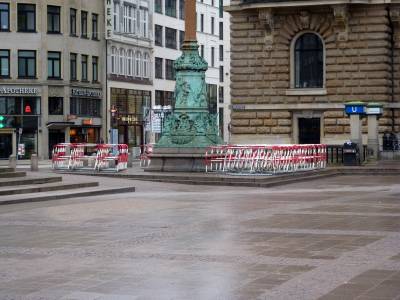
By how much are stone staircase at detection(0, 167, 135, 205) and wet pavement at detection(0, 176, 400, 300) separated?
1083 mm

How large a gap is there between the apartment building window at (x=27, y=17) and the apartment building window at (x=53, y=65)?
2386mm

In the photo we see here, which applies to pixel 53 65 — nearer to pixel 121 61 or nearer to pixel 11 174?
pixel 121 61

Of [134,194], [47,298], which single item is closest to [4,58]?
[134,194]

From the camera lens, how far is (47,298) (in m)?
10.2

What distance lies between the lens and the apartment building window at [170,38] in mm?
88562

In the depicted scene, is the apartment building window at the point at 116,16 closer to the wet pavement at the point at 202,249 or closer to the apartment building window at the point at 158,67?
the apartment building window at the point at 158,67

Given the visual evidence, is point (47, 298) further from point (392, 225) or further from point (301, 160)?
point (301, 160)

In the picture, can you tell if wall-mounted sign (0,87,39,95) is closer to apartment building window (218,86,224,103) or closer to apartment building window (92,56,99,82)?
apartment building window (92,56,99,82)

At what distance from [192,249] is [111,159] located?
23.5m

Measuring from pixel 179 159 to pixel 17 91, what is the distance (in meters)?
34.9

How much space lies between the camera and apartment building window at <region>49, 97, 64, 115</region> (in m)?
69.1

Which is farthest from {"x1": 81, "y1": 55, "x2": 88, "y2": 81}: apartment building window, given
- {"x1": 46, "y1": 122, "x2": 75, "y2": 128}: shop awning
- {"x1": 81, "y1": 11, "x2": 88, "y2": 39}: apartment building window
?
{"x1": 46, "y1": 122, "x2": 75, "y2": 128}: shop awning

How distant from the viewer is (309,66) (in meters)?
48.5

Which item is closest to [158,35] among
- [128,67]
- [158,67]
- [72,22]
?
[158,67]
